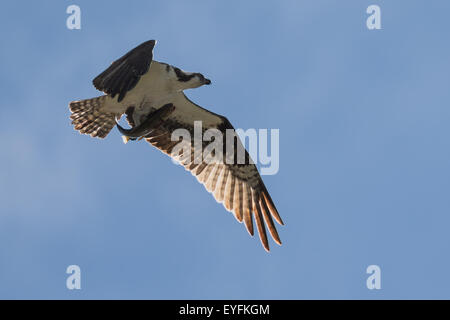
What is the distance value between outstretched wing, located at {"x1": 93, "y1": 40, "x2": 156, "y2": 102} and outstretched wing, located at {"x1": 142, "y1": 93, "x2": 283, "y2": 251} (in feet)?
7.28

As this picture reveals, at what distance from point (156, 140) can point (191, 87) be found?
174 centimetres

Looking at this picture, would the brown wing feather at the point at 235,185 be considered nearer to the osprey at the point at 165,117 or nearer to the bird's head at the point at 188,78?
the osprey at the point at 165,117

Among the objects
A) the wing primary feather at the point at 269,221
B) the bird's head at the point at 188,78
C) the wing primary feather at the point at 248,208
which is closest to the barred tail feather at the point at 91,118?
the bird's head at the point at 188,78

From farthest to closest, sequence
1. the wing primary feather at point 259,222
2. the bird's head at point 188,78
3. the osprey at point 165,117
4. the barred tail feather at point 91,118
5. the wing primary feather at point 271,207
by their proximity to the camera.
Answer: the wing primary feather at point 271,207
the wing primary feather at point 259,222
the barred tail feather at point 91,118
the bird's head at point 188,78
the osprey at point 165,117

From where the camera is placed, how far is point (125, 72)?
1238 centimetres

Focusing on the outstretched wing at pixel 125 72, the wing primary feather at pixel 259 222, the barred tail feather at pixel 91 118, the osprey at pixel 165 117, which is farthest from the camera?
the wing primary feather at pixel 259 222

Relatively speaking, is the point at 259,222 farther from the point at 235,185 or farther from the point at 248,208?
the point at 235,185

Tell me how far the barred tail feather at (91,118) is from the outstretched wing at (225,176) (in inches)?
38.1

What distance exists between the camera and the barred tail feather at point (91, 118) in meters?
14.4

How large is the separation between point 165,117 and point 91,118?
131 centimetres
